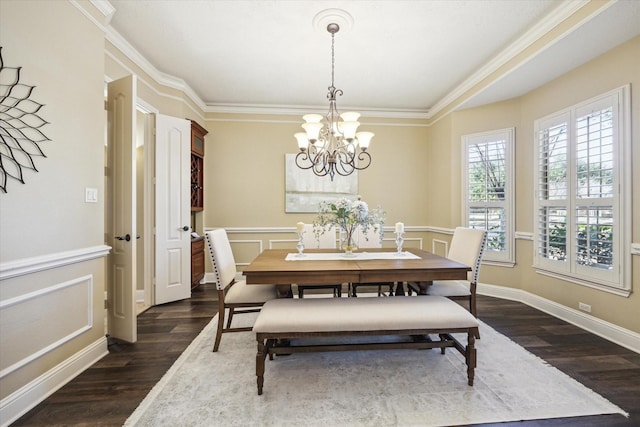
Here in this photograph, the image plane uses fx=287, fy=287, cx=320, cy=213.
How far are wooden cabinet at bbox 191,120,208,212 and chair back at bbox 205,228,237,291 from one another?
1.78 metres

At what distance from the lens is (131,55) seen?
9.78 ft

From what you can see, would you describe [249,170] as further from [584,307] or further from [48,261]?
[584,307]

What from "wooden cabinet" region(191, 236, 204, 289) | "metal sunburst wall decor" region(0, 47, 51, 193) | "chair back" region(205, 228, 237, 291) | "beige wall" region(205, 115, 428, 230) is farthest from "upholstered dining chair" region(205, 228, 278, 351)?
"beige wall" region(205, 115, 428, 230)

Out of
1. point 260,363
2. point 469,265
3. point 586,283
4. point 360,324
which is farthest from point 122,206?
point 586,283

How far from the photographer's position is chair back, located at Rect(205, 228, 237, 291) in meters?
2.34

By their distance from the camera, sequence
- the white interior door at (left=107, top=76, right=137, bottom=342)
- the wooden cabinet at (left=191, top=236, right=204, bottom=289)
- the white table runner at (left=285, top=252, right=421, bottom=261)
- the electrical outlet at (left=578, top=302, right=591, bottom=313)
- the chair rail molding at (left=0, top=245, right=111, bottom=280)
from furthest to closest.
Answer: the wooden cabinet at (left=191, top=236, right=204, bottom=289) → the electrical outlet at (left=578, top=302, right=591, bottom=313) → the white table runner at (left=285, top=252, right=421, bottom=261) → the white interior door at (left=107, top=76, right=137, bottom=342) → the chair rail molding at (left=0, top=245, right=111, bottom=280)

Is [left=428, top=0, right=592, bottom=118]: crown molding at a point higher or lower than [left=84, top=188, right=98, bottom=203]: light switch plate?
higher

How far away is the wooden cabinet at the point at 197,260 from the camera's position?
401 cm

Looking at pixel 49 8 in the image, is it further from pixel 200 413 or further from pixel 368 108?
pixel 368 108

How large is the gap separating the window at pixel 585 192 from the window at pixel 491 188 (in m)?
0.37

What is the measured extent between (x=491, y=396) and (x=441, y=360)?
44 cm

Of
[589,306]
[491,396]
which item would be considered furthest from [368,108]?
[491,396]

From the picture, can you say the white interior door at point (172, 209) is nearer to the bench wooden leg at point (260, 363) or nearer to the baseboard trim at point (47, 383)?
the baseboard trim at point (47, 383)

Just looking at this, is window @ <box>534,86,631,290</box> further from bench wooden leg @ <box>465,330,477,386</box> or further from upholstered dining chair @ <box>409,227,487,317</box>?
bench wooden leg @ <box>465,330,477,386</box>
